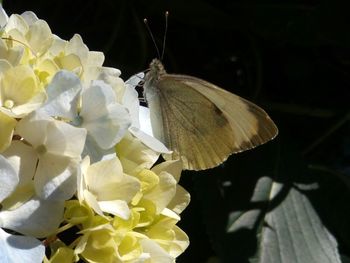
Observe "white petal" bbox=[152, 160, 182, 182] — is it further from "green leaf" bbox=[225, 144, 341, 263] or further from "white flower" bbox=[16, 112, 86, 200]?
"green leaf" bbox=[225, 144, 341, 263]

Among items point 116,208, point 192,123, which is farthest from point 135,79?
point 116,208

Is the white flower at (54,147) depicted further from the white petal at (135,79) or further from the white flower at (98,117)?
the white petal at (135,79)

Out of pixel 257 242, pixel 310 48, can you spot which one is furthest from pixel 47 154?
pixel 310 48

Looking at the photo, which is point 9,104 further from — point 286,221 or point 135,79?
point 286,221

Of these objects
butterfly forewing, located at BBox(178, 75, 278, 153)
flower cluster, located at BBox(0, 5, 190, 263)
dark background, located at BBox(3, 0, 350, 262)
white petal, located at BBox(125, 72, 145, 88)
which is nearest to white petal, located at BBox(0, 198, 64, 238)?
flower cluster, located at BBox(0, 5, 190, 263)

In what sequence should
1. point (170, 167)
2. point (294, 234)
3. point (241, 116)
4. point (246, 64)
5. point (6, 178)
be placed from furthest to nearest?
1. point (246, 64)
2. point (294, 234)
3. point (241, 116)
4. point (170, 167)
5. point (6, 178)

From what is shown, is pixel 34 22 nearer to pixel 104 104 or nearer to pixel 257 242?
pixel 104 104
